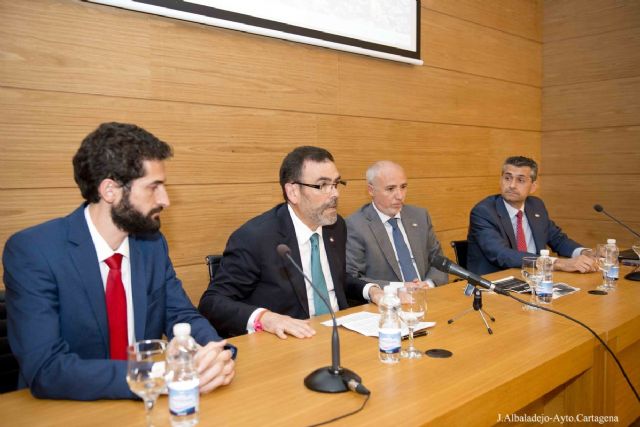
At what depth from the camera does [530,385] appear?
5.10 feet

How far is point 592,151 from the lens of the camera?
5008mm

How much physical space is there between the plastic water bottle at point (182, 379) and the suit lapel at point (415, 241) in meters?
2.17

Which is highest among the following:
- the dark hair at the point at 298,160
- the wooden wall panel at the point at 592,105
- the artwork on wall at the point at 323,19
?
the artwork on wall at the point at 323,19

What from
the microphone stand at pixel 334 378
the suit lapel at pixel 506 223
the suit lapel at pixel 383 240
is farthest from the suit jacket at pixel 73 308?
the suit lapel at pixel 506 223

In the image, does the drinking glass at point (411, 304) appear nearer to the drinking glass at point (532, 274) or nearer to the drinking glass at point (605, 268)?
the drinking glass at point (532, 274)

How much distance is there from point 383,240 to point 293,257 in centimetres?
93

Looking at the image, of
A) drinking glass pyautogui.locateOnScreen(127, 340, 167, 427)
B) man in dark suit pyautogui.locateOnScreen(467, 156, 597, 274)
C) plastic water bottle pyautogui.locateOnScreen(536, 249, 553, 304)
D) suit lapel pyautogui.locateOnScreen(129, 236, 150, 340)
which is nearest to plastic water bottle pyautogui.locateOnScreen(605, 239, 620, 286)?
plastic water bottle pyautogui.locateOnScreen(536, 249, 553, 304)

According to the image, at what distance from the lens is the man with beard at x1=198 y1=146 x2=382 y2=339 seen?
2316 mm

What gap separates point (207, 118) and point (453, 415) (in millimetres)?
2195

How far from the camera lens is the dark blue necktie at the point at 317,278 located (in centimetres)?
240

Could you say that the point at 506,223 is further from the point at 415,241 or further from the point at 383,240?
the point at 383,240

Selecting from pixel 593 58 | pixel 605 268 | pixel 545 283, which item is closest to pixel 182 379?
pixel 545 283

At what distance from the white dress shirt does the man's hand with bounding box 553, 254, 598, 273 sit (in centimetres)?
235

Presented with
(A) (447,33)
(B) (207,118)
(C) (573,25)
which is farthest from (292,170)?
(C) (573,25)
